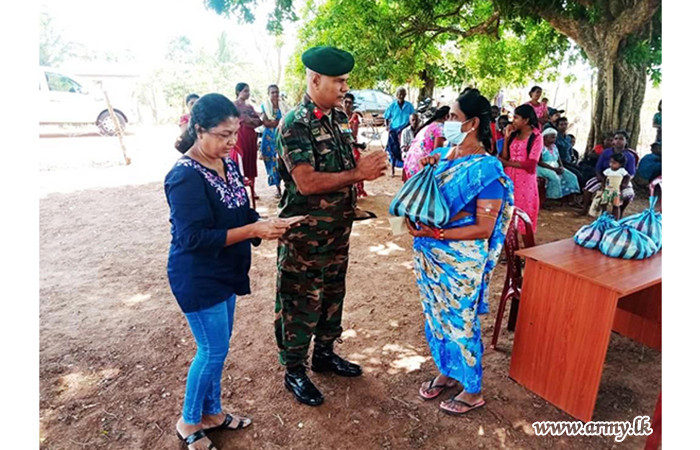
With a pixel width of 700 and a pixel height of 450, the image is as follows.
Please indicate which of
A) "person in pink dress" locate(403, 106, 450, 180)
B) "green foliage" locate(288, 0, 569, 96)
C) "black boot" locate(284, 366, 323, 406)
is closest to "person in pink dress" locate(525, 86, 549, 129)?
"green foliage" locate(288, 0, 569, 96)

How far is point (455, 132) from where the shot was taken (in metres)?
2.23

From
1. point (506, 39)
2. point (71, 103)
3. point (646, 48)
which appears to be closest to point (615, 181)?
point (646, 48)

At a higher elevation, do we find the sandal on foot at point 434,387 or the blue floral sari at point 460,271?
the blue floral sari at point 460,271

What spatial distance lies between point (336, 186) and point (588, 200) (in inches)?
244

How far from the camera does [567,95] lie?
21.9 m

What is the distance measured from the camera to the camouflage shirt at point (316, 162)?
7.25 ft

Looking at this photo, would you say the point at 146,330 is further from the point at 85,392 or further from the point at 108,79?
the point at 108,79

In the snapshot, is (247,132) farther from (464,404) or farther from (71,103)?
(71,103)

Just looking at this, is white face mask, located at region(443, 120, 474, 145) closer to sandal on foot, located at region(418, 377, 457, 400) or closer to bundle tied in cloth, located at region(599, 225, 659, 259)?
bundle tied in cloth, located at region(599, 225, 659, 259)

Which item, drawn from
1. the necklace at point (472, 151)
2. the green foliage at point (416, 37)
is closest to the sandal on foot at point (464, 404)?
the necklace at point (472, 151)

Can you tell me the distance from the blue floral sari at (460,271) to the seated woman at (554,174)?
527 cm

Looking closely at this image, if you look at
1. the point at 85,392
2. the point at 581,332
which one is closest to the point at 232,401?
the point at 85,392

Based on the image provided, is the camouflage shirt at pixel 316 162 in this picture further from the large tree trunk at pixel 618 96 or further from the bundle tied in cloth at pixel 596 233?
the large tree trunk at pixel 618 96

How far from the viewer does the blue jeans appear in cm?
195
